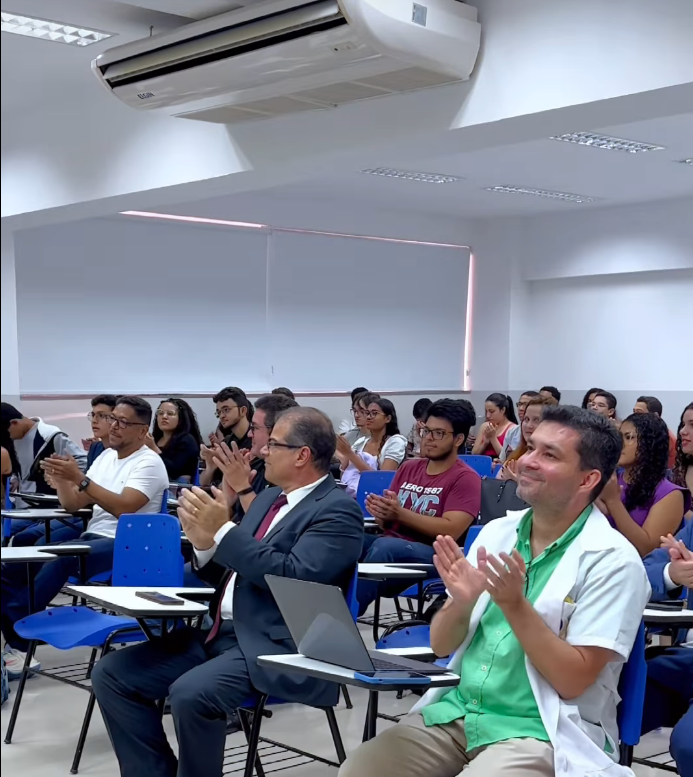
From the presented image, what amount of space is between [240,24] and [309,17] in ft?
1.33

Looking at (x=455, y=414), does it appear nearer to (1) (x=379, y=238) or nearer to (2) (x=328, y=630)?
(2) (x=328, y=630)

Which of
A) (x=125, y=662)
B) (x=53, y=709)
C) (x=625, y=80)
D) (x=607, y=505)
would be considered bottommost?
(x=53, y=709)

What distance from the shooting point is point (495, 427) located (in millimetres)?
8617

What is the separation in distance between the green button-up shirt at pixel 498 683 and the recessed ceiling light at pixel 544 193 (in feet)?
25.4

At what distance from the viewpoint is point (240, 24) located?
3965 millimetres

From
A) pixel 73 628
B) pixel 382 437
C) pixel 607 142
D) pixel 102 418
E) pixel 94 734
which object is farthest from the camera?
pixel 607 142

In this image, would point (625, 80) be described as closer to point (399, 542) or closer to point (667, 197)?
point (399, 542)

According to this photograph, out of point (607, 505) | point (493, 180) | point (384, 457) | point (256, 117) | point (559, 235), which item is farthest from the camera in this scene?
point (559, 235)

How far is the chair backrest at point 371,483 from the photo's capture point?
17.6 ft

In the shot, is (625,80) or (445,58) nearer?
(625,80)

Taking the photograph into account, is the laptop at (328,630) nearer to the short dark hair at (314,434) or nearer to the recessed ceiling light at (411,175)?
the short dark hair at (314,434)

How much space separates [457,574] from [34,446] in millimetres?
4714

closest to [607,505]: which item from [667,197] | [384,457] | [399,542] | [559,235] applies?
[399,542]

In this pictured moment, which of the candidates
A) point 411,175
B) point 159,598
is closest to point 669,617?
point 159,598
